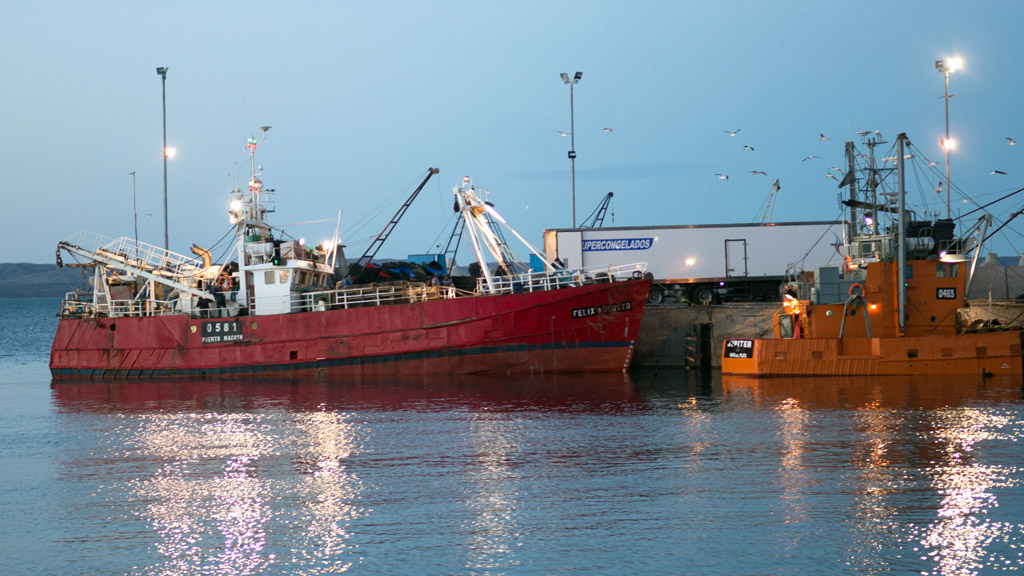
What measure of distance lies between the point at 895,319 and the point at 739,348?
5270mm

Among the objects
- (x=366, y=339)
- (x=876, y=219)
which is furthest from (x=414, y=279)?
(x=876, y=219)

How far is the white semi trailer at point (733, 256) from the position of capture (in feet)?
132

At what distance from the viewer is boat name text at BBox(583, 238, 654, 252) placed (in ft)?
134

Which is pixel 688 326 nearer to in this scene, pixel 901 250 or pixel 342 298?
pixel 901 250

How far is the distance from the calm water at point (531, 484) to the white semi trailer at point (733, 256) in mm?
11802

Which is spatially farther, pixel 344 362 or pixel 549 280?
pixel 344 362

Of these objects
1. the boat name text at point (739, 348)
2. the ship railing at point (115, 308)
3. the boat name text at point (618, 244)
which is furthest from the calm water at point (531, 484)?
the boat name text at point (618, 244)

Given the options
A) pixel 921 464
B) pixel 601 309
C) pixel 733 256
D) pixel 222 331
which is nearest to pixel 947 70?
pixel 733 256

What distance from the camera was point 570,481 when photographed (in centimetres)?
1727

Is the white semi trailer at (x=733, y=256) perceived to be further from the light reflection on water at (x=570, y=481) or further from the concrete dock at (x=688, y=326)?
the light reflection on water at (x=570, y=481)

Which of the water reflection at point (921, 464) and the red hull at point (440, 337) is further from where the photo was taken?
the red hull at point (440, 337)

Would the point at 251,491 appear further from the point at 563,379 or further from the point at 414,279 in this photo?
the point at 414,279

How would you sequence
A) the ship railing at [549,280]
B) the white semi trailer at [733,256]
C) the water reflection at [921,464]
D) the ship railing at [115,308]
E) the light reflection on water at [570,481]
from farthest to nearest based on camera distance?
1. the white semi trailer at [733,256]
2. the ship railing at [115,308]
3. the ship railing at [549,280]
4. the light reflection on water at [570,481]
5. the water reflection at [921,464]

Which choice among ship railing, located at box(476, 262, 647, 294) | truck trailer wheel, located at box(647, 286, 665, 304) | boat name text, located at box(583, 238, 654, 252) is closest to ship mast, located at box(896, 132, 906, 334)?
ship railing, located at box(476, 262, 647, 294)
